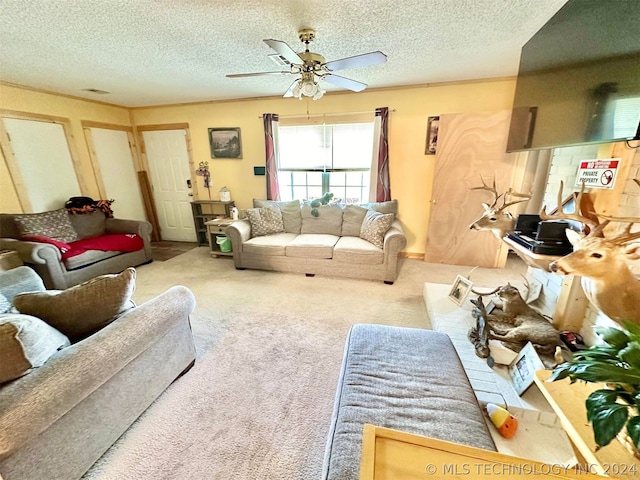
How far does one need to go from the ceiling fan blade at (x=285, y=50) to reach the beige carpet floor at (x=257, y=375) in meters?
2.07

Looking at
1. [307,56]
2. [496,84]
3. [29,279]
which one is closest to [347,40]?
[307,56]

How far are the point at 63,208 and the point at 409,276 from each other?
4.77 metres

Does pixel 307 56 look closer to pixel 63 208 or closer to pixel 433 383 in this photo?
pixel 433 383

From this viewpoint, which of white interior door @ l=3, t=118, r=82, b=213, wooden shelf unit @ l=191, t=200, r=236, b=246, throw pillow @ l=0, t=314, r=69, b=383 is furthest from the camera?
wooden shelf unit @ l=191, t=200, r=236, b=246

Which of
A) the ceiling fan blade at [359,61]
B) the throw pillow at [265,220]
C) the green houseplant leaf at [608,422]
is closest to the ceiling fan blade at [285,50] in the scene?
the ceiling fan blade at [359,61]

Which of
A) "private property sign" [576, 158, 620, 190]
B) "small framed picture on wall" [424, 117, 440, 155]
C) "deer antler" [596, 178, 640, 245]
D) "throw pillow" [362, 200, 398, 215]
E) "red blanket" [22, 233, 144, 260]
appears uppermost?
"small framed picture on wall" [424, 117, 440, 155]

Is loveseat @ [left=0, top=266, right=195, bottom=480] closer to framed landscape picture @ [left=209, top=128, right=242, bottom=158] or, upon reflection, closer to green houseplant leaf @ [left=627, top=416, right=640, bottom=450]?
green houseplant leaf @ [left=627, top=416, right=640, bottom=450]

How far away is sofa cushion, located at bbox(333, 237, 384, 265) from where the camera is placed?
2.99 metres

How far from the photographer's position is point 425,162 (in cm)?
352

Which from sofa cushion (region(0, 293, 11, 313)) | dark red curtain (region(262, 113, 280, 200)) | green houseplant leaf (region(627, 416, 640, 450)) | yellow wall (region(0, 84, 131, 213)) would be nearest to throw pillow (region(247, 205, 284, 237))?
dark red curtain (region(262, 113, 280, 200))

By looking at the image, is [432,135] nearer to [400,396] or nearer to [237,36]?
[237,36]

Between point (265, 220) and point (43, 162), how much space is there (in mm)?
2955

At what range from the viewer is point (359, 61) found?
1.74 m

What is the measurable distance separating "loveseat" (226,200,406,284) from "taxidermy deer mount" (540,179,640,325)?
183cm
